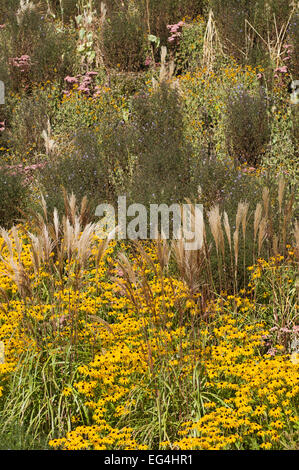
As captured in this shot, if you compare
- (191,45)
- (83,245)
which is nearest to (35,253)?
(83,245)

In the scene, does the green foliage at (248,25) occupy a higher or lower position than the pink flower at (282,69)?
higher

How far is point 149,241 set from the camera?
5695 mm

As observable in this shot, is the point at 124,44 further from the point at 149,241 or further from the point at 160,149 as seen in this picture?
the point at 149,241

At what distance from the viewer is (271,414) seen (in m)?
3.16

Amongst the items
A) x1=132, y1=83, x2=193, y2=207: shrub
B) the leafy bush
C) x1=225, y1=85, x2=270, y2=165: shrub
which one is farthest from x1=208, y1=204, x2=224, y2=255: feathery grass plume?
the leafy bush

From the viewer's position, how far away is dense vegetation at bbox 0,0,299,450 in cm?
340

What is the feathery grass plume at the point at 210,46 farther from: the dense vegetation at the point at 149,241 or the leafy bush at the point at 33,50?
the leafy bush at the point at 33,50

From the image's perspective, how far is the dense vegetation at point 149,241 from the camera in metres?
3.40

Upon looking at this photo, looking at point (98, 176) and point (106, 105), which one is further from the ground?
point (106, 105)

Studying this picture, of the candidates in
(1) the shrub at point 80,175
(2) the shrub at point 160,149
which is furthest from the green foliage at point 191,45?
(1) the shrub at point 80,175

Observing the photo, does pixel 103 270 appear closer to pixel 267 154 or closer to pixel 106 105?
pixel 267 154
